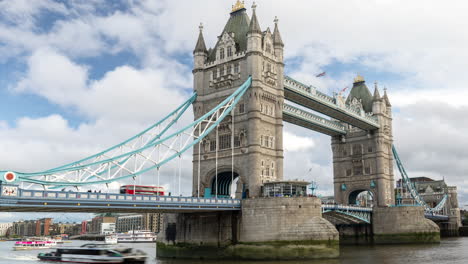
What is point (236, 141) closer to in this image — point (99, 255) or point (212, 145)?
point (212, 145)

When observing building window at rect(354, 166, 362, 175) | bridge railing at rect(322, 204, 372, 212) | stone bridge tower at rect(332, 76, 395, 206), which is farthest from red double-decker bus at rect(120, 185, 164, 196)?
building window at rect(354, 166, 362, 175)

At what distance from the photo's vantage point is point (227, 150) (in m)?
56.5

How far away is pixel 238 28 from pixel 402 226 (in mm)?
40107

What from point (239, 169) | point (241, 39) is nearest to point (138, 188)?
point (239, 169)

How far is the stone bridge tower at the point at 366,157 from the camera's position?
8544 centimetres

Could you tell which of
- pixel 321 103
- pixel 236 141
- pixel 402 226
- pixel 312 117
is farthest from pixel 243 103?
pixel 402 226

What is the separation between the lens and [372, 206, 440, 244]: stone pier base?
72.6 metres

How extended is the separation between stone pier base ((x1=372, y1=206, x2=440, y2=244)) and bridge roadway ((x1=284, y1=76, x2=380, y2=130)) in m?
15.2

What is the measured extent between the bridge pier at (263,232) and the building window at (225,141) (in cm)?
948

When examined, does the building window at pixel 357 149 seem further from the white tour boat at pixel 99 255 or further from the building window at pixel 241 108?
the white tour boat at pixel 99 255

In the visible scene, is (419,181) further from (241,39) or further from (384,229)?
(241,39)

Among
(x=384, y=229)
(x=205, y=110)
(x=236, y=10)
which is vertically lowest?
(x=384, y=229)

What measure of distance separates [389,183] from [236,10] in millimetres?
45705

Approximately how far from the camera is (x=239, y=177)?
5453cm
